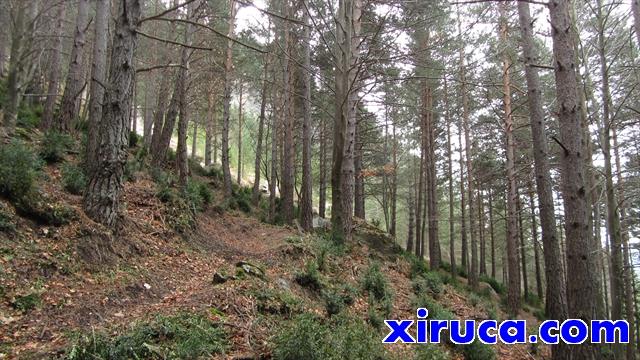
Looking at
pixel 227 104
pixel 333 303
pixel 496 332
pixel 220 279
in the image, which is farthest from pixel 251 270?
pixel 227 104

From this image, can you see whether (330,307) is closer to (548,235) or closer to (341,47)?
(341,47)

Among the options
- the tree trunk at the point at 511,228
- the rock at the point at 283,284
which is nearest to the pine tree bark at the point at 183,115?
the rock at the point at 283,284

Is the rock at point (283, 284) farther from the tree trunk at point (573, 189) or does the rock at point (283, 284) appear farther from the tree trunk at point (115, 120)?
the tree trunk at point (573, 189)

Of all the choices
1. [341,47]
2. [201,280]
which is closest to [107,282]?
[201,280]

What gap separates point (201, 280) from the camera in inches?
215

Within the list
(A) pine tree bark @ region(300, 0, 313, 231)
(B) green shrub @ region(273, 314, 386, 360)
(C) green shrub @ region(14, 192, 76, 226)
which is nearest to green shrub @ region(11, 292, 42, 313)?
(C) green shrub @ region(14, 192, 76, 226)

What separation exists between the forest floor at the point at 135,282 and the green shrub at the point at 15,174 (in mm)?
202

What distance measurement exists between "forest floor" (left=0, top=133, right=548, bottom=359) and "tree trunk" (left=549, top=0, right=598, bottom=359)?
203 cm

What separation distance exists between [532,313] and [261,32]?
1547 centimetres

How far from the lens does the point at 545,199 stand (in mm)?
7691

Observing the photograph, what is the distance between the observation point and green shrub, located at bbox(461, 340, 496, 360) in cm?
565

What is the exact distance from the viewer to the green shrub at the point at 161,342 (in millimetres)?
2885

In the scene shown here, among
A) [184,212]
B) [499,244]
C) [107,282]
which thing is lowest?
[499,244]

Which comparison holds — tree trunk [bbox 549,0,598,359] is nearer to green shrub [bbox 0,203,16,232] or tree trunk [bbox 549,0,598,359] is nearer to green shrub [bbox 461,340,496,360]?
green shrub [bbox 461,340,496,360]
